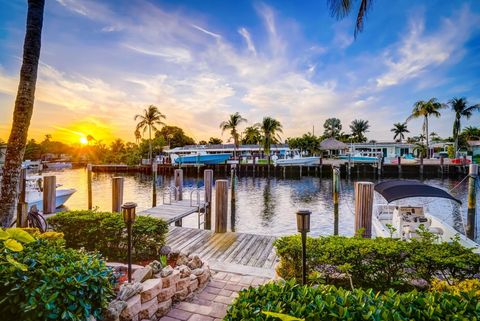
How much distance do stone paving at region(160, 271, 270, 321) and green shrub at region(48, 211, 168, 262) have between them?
1.50m

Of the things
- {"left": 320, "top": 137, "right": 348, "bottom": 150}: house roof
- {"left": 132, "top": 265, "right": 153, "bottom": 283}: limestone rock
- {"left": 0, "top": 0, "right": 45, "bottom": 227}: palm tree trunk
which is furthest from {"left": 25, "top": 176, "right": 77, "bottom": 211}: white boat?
{"left": 320, "top": 137, "right": 348, "bottom": 150}: house roof

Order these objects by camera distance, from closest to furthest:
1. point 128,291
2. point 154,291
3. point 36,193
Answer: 1. point 128,291
2. point 154,291
3. point 36,193

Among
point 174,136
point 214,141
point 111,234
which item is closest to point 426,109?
point 111,234

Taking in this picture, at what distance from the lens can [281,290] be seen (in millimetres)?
2367

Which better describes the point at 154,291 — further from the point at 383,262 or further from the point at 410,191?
the point at 410,191

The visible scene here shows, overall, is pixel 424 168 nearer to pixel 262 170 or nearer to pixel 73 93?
pixel 262 170

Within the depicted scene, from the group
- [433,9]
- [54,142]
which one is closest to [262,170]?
[433,9]

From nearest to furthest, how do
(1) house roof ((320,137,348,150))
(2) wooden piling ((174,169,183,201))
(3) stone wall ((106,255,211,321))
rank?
(3) stone wall ((106,255,211,321)) → (2) wooden piling ((174,169,183,201)) → (1) house roof ((320,137,348,150))

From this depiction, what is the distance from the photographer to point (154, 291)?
3.52m

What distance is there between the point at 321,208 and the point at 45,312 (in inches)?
647

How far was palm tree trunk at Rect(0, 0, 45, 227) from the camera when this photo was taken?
4402 millimetres

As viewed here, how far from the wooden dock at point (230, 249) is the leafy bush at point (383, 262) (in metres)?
1.34

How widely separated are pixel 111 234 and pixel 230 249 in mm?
3039

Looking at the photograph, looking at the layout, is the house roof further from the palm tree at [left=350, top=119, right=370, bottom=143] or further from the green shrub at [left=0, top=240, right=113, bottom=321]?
the green shrub at [left=0, top=240, right=113, bottom=321]
